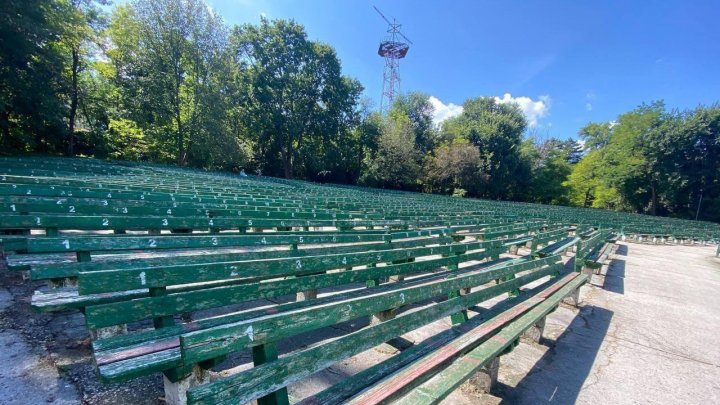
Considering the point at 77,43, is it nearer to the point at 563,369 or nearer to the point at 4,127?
the point at 4,127

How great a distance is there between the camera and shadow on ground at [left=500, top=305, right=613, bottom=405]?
2.49 meters

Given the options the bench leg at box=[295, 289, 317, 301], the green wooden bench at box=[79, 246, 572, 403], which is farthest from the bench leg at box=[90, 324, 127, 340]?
the bench leg at box=[295, 289, 317, 301]

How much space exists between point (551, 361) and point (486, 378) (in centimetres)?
117

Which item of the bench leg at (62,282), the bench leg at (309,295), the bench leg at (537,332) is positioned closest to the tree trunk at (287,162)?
the bench leg at (309,295)

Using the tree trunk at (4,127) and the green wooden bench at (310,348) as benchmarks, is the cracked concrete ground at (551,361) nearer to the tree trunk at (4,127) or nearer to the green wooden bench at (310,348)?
the green wooden bench at (310,348)

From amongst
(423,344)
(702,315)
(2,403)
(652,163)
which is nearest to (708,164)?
(652,163)

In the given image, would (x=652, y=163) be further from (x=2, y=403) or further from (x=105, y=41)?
(x=105, y=41)

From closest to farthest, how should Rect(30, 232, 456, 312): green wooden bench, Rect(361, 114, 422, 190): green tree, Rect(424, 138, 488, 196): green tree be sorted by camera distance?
Rect(30, 232, 456, 312): green wooden bench → Rect(424, 138, 488, 196): green tree → Rect(361, 114, 422, 190): green tree

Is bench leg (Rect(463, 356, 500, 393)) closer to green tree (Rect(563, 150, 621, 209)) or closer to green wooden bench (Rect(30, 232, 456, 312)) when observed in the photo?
green wooden bench (Rect(30, 232, 456, 312))

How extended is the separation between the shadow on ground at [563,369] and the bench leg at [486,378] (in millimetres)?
103

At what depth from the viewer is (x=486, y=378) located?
2.43m

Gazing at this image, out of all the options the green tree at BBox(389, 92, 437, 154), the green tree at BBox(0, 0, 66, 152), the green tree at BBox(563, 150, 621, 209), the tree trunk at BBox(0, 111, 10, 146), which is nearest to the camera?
the green tree at BBox(0, 0, 66, 152)

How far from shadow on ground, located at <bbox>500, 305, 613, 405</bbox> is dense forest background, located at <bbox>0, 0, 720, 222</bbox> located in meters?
25.7

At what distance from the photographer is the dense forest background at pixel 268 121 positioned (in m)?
19.8
